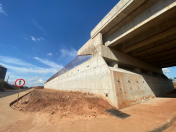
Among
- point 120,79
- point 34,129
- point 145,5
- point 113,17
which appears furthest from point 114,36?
point 34,129

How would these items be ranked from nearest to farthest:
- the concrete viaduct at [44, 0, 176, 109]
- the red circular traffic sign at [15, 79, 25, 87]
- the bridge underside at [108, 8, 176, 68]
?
the red circular traffic sign at [15, 79, 25, 87], the concrete viaduct at [44, 0, 176, 109], the bridge underside at [108, 8, 176, 68]

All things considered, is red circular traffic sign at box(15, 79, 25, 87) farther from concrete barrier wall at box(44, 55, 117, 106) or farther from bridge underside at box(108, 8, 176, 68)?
bridge underside at box(108, 8, 176, 68)

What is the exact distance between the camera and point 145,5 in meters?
8.12

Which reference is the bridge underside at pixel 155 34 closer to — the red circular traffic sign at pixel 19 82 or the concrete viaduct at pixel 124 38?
the concrete viaduct at pixel 124 38

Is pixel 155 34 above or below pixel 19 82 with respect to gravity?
above

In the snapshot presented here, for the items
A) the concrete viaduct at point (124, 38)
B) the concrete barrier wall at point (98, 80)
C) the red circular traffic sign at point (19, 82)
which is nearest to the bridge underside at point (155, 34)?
the concrete viaduct at point (124, 38)

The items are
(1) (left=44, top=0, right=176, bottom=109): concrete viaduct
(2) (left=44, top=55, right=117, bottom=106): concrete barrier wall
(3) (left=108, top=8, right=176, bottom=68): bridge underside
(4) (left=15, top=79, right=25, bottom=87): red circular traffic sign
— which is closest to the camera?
(4) (left=15, top=79, right=25, bottom=87): red circular traffic sign

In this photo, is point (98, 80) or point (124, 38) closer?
point (98, 80)

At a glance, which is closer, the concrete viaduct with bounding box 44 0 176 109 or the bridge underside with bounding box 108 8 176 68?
the concrete viaduct with bounding box 44 0 176 109

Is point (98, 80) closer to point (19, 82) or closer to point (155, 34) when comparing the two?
point (19, 82)

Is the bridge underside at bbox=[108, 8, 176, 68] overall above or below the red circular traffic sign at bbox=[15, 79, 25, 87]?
above

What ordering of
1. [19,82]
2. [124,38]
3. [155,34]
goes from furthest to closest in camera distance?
[124,38]
[155,34]
[19,82]

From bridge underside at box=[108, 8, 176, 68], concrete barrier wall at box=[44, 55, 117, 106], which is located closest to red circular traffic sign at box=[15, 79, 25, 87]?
concrete barrier wall at box=[44, 55, 117, 106]

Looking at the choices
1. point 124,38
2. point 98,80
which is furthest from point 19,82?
point 124,38
